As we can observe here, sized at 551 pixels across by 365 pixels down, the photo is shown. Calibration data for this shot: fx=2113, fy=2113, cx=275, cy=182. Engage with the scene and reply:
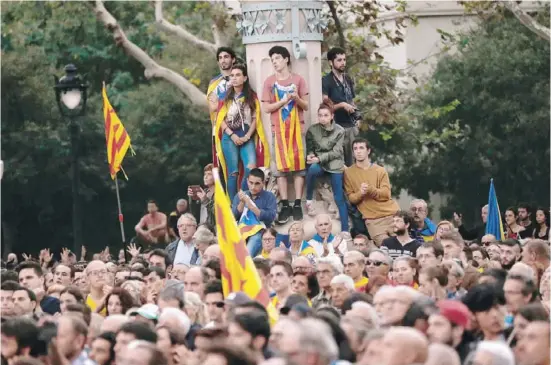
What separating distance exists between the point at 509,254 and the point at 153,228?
39.9 ft

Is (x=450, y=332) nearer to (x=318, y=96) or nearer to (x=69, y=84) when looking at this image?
(x=318, y=96)

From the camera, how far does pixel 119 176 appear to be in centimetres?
4812

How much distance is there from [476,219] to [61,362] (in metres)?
32.4

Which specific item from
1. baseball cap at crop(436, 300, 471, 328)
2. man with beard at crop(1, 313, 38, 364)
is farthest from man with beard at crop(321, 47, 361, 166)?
baseball cap at crop(436, 300, 471, 328)

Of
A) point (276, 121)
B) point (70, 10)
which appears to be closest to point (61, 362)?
point (276, 121)

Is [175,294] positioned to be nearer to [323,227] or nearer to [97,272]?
[97,272]

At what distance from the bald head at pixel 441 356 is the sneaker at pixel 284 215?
12.2m

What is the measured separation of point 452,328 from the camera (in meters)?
12.8

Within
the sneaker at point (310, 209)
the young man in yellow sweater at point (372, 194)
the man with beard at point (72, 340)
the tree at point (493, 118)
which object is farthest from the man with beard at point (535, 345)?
Answer: the tree at point (493, 118)

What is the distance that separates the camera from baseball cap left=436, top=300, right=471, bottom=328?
1288 centimetres

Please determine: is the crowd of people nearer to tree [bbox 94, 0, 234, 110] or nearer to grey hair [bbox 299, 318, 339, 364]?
grey hair [bbox 299, 318, 339, 364]

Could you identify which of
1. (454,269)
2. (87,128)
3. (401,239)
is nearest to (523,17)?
(401,239)

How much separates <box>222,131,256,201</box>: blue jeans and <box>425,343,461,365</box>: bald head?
12.4m

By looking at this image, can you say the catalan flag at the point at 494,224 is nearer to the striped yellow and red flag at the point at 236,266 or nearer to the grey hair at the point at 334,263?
the grey hair at the point at 334,263
